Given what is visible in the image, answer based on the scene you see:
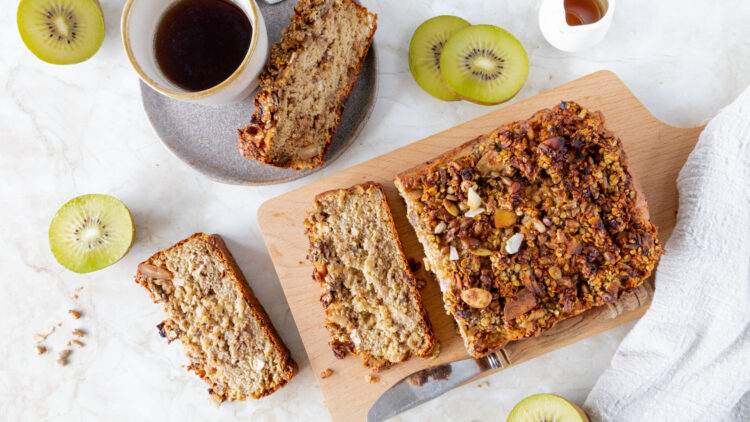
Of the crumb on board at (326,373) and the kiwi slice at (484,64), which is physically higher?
the kiwi slice at (484,64)

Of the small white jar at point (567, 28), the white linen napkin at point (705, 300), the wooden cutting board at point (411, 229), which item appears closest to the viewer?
the white linen napkin at point (705, 300)

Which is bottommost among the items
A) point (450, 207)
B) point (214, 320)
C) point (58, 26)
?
point (214, 320)

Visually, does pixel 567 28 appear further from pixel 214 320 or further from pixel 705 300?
pixel 214 320

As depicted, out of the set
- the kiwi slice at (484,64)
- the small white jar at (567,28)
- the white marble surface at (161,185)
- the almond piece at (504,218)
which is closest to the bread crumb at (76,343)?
the white marble surface at (161,185)

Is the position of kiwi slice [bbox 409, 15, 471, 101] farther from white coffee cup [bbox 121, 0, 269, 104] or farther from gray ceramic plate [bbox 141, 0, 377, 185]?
white coffee cup [bbox 121, 0, 269, 104]

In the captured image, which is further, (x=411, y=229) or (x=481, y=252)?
(x=411, y=229)

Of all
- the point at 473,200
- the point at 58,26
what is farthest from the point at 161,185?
the point at 473,200

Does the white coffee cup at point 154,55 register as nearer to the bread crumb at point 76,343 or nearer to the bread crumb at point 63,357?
the bread crumb at point 76,343
